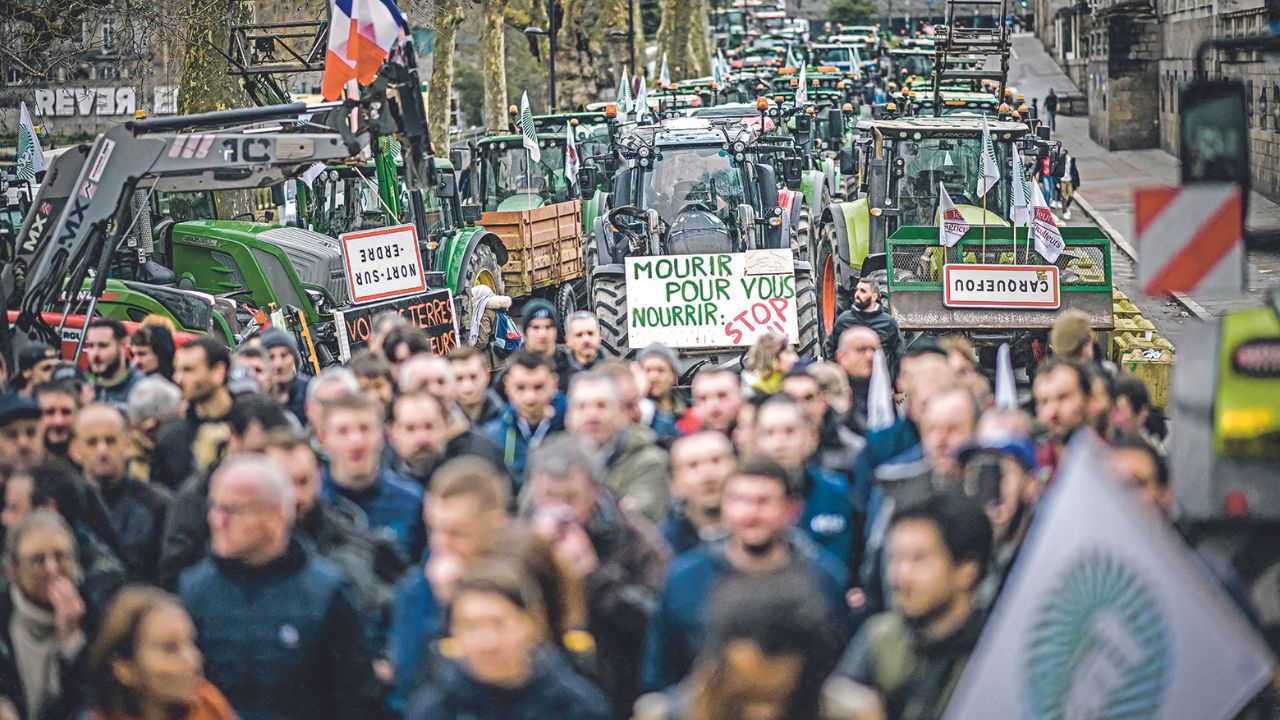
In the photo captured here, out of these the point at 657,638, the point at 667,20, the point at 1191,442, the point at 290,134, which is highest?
the point at 667,20

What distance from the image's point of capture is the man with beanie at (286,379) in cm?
987

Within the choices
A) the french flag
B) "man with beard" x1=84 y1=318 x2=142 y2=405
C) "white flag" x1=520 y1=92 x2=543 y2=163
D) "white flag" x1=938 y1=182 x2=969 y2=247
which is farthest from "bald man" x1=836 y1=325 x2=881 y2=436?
"white flag" x1=520 y1=92 x2=543 y2=163

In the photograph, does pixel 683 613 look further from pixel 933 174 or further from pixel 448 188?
pixel 448 188

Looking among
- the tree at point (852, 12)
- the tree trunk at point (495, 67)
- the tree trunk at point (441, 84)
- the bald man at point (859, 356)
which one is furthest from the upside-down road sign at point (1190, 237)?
the tree at point (852, 12)

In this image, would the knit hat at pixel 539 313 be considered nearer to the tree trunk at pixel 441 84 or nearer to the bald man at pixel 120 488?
the bald man at pixel 120 488

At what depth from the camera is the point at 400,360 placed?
1013 centimetres

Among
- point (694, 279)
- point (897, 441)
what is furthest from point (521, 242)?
point (897, 441)

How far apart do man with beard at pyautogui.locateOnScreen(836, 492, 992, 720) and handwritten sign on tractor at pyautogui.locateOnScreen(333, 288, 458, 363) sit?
11179mm

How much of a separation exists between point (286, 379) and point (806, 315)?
26.8 feet

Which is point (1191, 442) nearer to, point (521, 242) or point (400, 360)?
point (400, 360)

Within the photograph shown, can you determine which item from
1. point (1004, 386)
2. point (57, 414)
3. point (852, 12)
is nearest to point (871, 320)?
point (1004, 386)

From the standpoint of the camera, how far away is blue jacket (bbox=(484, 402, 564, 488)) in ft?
27.7

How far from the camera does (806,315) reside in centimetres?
1733

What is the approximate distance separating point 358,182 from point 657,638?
16076 mm
